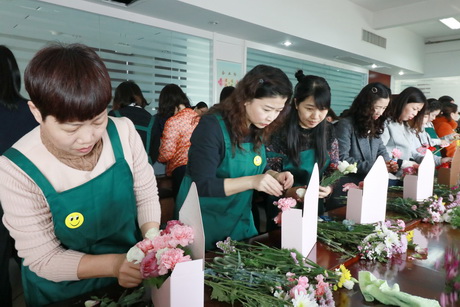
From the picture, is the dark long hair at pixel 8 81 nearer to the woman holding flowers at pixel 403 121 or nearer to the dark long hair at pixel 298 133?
the dark long hair at pixel 298 133

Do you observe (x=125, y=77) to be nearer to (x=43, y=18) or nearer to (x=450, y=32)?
(x=43, y=18)

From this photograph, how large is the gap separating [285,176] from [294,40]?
14.3 feet

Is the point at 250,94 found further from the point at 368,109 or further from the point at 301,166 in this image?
the point at 368,109

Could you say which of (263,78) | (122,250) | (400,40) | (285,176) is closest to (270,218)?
(285,176)

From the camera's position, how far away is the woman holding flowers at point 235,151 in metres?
1.45

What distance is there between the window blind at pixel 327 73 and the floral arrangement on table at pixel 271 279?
192 inches

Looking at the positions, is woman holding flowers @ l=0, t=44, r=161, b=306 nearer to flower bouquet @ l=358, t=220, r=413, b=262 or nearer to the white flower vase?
the white flower vase

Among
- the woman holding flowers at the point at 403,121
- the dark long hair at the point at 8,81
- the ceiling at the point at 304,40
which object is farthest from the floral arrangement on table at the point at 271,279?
the ceiling at the point at 304,40

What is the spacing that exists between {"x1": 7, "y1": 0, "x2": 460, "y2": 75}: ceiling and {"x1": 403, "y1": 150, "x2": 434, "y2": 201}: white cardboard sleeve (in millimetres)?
2894

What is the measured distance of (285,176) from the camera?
56.1 inches

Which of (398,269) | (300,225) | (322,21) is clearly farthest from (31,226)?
(322,21)

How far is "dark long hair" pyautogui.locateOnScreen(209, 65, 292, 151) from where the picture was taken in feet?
4.91

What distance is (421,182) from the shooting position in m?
1.84

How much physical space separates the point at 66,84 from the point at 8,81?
1297 millimetres
